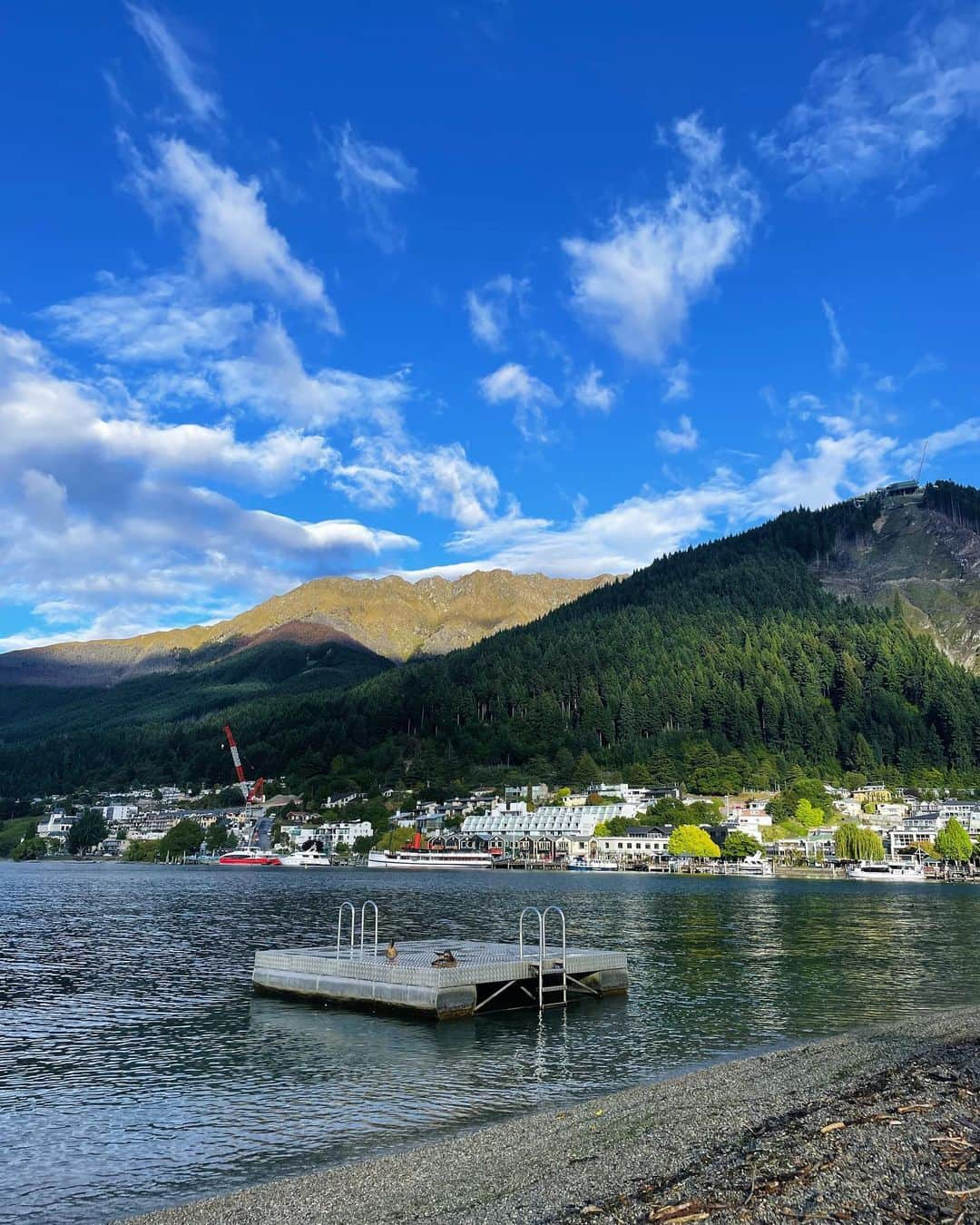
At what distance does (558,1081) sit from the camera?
78.4ft

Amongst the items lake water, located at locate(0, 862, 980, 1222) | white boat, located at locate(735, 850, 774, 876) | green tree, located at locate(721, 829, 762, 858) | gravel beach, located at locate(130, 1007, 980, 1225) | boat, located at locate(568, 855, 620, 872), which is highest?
gravel beach, located at locate(130, 1007, 980, 1225)

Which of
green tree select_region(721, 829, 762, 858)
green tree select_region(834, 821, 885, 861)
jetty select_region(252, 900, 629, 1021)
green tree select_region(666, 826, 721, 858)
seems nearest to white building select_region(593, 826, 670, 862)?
green tree select_region(666, 826, 721, 858)

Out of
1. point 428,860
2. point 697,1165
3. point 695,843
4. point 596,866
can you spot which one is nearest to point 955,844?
point 695,843

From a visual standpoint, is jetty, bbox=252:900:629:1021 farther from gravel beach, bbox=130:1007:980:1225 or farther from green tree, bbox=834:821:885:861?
green tree, bbox=834:821:885:861

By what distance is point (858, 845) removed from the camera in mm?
171375

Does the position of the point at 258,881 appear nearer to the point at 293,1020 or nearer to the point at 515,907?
the point at 515,907

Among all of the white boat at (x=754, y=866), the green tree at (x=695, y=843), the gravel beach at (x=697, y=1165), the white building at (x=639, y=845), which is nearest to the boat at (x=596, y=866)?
the white building at (x=639, y=845)

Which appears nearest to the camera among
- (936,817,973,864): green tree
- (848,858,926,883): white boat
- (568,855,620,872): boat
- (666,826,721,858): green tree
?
(848,858,926,883): white boat

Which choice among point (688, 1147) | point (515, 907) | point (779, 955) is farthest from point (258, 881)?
point (688, 1147)

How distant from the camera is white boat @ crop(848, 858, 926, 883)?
6225 inches

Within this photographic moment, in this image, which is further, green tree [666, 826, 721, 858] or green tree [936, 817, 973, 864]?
green tree [666, 826, 721, 858]

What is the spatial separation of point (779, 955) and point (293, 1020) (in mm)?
29295

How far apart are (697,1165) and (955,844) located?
172 meters

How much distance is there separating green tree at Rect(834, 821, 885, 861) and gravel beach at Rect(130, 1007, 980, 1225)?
16366 centimetres
